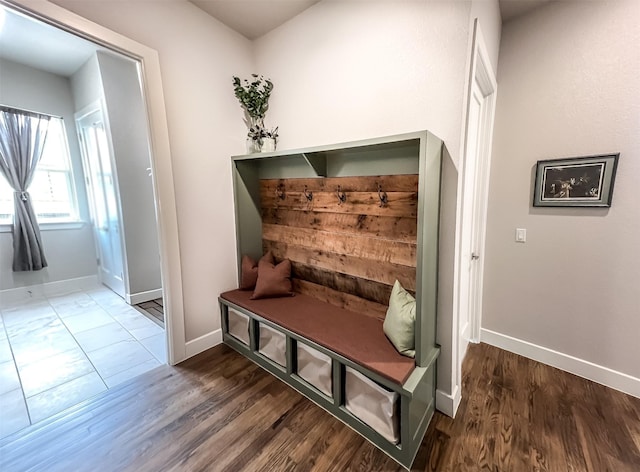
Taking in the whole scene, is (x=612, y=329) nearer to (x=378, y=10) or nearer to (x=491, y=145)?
(x=491, y=145)

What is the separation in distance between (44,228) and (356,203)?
4.44m

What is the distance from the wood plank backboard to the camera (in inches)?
63.7

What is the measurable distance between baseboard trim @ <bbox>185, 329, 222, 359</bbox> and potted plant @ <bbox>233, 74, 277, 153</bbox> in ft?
5.55

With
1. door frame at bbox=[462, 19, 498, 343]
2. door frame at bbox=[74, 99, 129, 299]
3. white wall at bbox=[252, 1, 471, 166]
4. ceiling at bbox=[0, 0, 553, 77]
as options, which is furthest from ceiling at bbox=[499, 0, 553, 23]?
door frame at bbox=[74, 99, 129, 299]

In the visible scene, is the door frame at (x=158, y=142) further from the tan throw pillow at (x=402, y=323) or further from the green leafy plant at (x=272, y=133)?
the tan throw pillow at (x=402, y=323)

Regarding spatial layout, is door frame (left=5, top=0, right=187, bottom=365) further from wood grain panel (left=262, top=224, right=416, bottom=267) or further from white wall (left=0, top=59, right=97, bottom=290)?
white wall (left=0, top=59, right=97, bottom=290)

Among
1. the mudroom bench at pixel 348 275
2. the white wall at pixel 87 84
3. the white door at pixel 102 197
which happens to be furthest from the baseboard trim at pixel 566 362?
the white wall at pixel 87 84

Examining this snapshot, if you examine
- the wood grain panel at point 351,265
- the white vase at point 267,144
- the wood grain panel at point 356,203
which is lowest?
the wood grain panel at point 351,265

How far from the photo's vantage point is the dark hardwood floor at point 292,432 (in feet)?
4.25

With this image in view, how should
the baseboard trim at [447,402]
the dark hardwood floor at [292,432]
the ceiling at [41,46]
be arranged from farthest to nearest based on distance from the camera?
the ceiling at [41,46] → the baseboard trim at [447,402] → the dark hardwood floor at [292,432]

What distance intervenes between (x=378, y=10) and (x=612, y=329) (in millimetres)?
2631

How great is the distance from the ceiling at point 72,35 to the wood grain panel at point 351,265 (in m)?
1.86

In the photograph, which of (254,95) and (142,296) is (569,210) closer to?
(254,95)

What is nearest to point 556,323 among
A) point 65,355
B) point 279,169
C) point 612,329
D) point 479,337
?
point 612,329
